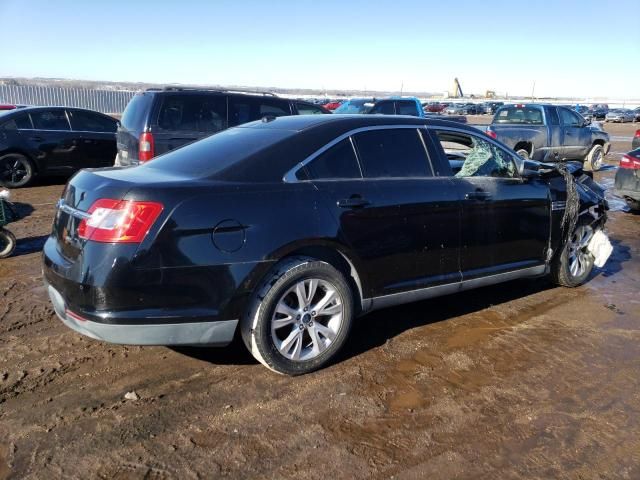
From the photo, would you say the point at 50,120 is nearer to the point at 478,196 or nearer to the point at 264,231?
the point at 264,231

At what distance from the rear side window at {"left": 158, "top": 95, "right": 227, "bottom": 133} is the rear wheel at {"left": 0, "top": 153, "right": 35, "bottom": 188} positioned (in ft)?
13.4

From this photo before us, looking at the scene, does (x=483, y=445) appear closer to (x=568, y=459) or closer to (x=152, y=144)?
(x=568, y=459)

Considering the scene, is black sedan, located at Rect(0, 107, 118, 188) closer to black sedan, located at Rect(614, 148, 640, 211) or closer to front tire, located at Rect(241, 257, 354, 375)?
front tire, located at Rect(241, 257, 354, 375)

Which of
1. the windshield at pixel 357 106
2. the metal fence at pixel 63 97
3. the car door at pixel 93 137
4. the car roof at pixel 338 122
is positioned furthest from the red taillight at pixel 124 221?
the metal fence at pixel 63 97

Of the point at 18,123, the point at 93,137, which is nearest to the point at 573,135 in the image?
the point at 93,137

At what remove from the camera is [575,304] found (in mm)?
5188

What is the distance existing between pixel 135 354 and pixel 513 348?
2.79 meters

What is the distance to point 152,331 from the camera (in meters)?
3.11

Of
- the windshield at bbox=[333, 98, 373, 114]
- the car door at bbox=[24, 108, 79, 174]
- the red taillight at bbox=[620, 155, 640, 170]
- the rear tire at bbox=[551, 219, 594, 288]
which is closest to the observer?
the rear tire at bbox=[551, 219, 594, 288]

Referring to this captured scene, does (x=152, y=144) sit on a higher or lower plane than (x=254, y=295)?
higher

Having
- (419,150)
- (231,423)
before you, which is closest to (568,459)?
(231,423)

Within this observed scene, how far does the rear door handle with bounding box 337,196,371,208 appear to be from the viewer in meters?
3.66

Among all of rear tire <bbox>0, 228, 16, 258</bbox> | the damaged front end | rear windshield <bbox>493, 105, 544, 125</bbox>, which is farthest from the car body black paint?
rear windshield <bbox>493, 105, 544, 125</bbox>

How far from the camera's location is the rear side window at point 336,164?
3672 mm
